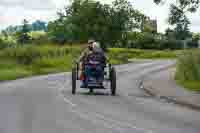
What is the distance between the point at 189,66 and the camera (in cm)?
3388

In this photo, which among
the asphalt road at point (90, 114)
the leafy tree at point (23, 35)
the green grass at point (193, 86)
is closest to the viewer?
the asphalt road at point (90, 114)

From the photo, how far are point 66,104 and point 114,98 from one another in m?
3.68

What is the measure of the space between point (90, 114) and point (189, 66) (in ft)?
56.7

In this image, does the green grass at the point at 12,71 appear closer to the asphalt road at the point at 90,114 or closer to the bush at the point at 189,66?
the bush at the point at 189,66

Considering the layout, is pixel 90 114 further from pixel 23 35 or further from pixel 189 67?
pixel 23 35

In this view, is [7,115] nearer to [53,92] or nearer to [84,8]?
[53,92]

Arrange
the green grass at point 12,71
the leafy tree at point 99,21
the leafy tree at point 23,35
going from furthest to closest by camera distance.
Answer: the leafy tree at point 23,35, the leafy tree at point 99,21, the green grass at point 12,71

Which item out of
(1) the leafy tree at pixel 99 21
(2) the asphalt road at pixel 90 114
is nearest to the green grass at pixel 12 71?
(2) the asphalt road at pixel 90 114

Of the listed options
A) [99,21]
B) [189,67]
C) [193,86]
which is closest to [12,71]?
[189,67]

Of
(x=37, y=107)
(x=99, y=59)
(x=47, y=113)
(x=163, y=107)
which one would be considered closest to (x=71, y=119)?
(x=47, y=113)

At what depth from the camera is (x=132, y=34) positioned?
115m

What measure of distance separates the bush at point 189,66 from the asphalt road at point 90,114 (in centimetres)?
872

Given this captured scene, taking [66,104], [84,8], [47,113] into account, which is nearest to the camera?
[47,113]

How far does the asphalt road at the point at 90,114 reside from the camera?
46.7ft
